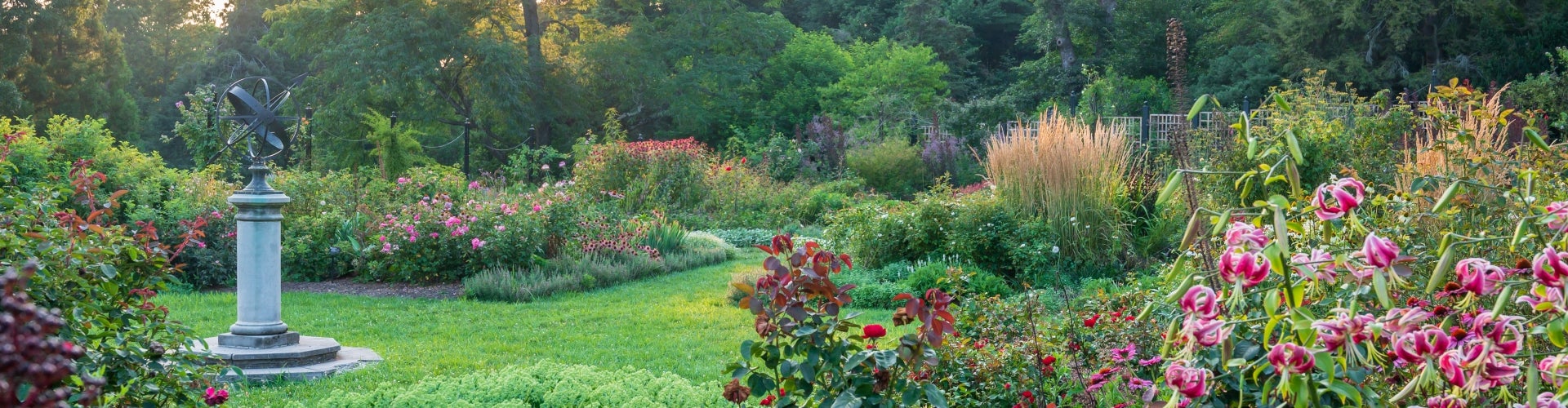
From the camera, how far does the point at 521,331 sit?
19.4 ft

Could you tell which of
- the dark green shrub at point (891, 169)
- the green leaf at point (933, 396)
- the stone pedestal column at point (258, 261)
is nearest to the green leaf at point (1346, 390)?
the green leaf at point (933, 396)

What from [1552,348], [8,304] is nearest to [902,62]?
[1552,348]

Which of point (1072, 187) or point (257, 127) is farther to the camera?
Result: point (1072, 187)

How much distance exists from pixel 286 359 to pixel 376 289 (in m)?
2.97

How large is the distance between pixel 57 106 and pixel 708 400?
2509cm

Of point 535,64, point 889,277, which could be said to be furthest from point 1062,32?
point 889,277

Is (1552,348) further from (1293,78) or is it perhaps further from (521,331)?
(1293,78)

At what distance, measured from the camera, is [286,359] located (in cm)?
482

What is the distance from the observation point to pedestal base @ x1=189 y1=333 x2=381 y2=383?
4637 millimetres

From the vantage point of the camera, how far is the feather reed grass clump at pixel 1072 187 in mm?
7289

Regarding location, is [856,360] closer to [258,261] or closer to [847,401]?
[847,401]

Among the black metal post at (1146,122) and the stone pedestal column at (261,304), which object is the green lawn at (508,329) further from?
the black metal post at (1146,122)

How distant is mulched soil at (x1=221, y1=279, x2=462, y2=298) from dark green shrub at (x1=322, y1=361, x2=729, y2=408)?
3583 millimetres

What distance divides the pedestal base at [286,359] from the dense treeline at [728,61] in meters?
13.1
